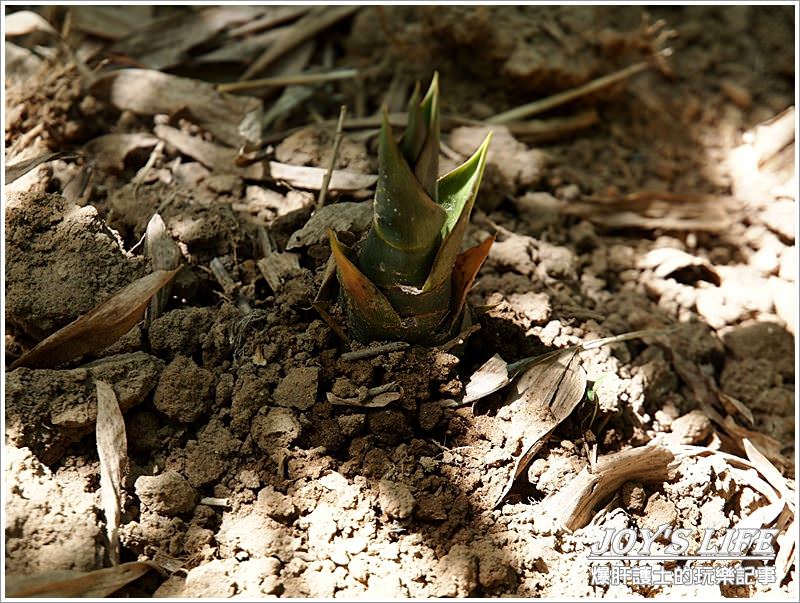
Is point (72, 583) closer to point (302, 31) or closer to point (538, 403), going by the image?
point (538, 403)

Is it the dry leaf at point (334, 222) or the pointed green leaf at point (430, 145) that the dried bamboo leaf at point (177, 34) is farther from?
the pointed green leaf at point (430, 145)

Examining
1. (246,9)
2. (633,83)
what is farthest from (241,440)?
(633,83)

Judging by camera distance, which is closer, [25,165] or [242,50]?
[25,165]

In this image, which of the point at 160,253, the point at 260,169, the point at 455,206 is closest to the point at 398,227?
the point at 455,206

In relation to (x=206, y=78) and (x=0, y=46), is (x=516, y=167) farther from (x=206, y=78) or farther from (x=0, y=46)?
(x=0, y=46)

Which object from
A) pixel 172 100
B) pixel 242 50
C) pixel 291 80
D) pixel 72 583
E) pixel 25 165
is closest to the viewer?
pixel 72 583

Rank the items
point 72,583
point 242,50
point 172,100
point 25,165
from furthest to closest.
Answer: point 242,50
point 172,100
point 25,165
point 72,583

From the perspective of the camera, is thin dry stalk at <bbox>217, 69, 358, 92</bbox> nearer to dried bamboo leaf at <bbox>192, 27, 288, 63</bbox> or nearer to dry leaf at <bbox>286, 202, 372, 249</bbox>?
dried bamboo leaf at <bbox>192, 27, 288, 63</bbox>

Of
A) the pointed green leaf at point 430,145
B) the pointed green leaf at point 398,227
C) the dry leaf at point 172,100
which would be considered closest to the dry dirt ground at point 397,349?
the dry leaf at point 172,100
